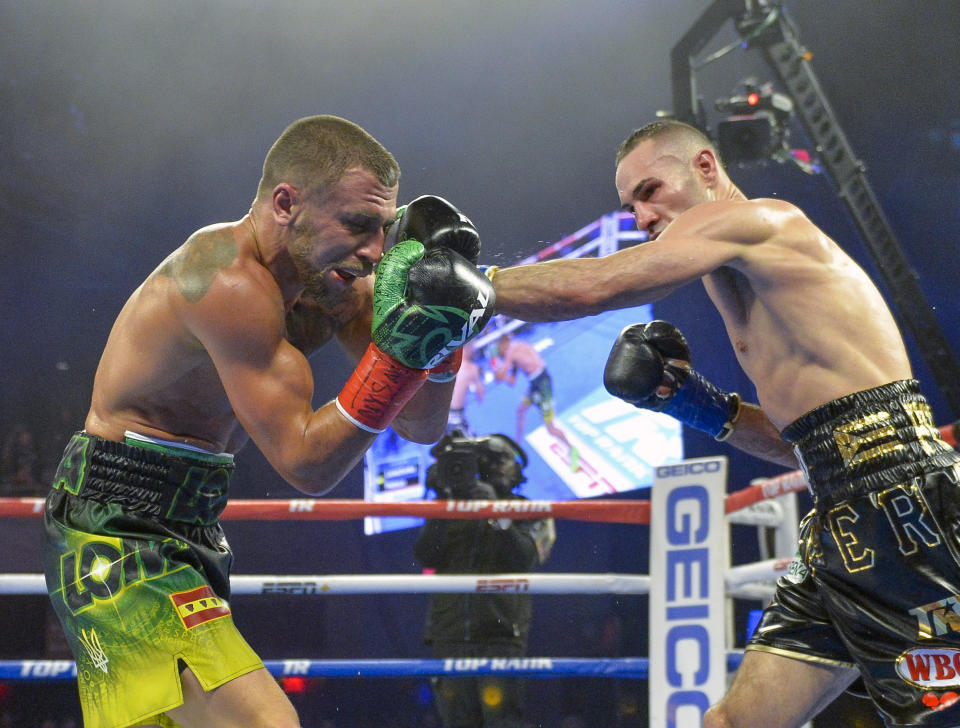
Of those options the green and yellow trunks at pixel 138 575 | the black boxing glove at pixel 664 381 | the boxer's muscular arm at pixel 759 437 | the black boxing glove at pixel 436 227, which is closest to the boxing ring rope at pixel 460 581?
the boxer's muscular arm at pixel 759 437

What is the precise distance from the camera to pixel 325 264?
1.54 metres

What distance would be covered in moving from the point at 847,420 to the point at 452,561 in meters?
2.08

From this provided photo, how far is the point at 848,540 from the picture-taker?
142 cm

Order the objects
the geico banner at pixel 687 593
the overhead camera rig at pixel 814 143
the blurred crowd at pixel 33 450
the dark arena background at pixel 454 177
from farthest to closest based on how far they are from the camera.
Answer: the blurred crowd at pixel 33 450, the dark arena background at pixel 454 177, the overhead camera rig at pixel 814 143, the geico banner at pixel 687 593

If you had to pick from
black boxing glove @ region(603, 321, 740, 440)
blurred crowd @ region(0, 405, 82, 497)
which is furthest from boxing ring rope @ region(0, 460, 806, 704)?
blurred crowd @ region(0, 405, 82, 497)

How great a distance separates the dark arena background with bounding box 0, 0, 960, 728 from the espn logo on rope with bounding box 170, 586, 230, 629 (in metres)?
3.70

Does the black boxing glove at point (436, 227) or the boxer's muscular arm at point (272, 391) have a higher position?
the black boxing glove at point (436, 227)

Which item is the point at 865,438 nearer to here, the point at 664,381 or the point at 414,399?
the point at 664,381

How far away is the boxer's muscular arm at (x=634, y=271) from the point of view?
5.03 ft

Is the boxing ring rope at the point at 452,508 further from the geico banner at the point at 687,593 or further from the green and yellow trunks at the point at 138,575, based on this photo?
the green and yellow trunks at the point at 138,575

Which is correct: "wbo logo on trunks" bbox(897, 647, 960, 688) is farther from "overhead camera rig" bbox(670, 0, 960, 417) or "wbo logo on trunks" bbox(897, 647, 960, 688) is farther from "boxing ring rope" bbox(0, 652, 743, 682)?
"overhead camera rig" bbox(670, 0, 960, 417)

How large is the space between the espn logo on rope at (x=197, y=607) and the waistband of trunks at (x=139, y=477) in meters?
0.15

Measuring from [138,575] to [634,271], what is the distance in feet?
3.17

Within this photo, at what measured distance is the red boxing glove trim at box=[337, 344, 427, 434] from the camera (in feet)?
4.35
